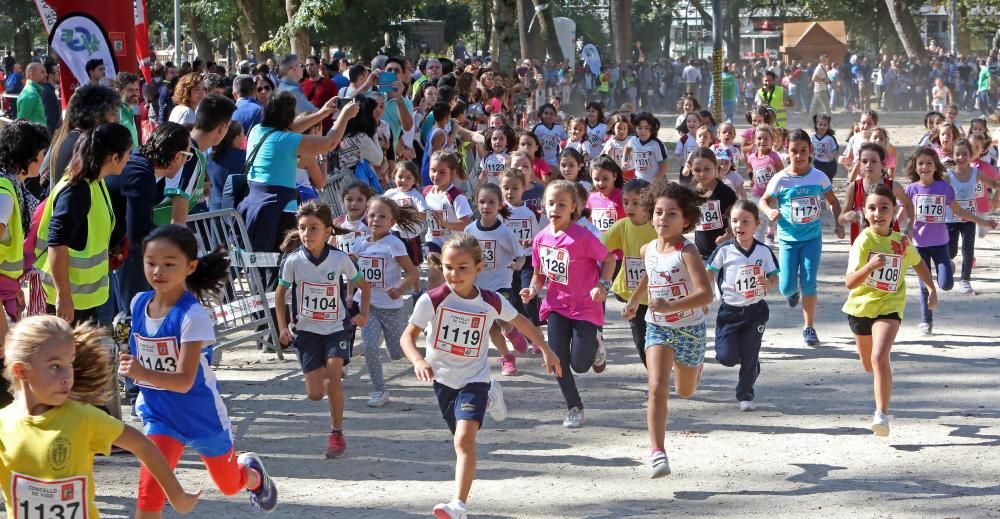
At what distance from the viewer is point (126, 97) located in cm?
1375

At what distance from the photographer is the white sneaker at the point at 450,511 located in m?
5.96

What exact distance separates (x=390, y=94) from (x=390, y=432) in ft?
22.6

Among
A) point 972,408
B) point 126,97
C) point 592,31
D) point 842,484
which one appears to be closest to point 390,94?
point 126,97

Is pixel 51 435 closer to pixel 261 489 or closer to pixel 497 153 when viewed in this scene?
pixel 261 489

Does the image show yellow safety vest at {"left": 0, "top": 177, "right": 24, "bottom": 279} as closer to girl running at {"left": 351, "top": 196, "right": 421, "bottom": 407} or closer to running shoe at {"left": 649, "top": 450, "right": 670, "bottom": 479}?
girl running at {"left": 351, "top": 196, "right": 421, "bottom": 407}

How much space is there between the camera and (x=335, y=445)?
7547mm

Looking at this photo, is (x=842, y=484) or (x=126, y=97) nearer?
(x=842, y=484)

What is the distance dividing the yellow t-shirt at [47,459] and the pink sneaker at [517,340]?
538 cm

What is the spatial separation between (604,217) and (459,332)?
4.40 metres

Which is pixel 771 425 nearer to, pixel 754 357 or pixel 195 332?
pixel 754 357

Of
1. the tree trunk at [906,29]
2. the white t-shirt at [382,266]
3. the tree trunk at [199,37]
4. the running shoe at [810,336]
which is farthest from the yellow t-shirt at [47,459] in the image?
the tree trunk at [906,29]

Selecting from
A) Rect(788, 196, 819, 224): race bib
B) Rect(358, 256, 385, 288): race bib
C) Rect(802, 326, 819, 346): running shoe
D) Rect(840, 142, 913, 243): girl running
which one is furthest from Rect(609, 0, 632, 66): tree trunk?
Rect(358, 256, 385, 288): race bib

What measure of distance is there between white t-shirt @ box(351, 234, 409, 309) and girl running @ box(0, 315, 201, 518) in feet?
14.3

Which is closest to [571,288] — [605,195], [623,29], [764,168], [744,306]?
[744,306]
